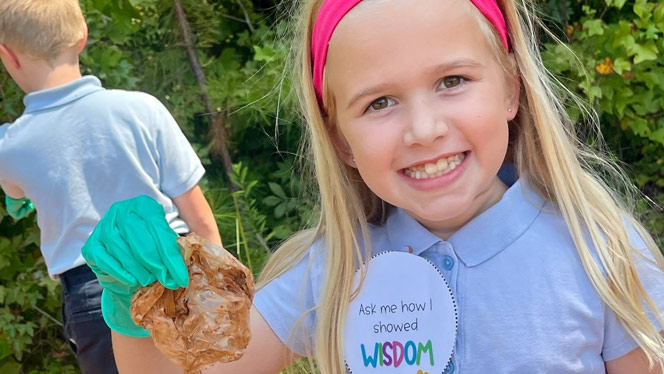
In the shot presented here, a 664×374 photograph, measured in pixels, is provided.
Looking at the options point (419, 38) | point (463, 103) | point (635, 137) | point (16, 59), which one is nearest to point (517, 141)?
point (463, 103)

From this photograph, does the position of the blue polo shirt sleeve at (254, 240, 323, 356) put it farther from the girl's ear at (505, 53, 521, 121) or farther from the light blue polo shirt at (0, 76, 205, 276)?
the light blue polo shirt at (0, 76, 205, 276)

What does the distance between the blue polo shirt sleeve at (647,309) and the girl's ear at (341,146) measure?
0.54 metres

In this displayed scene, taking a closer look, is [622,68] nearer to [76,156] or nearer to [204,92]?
[204,92]

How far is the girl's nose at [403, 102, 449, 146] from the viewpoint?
1.41 meters

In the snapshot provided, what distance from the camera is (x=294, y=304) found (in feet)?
5.44

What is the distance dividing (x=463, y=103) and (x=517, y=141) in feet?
0.81

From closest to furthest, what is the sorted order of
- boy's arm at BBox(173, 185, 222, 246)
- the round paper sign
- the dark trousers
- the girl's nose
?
the girl's nose
the round paper sign
the dark trousers
boy's arm at BBox(173, 185, 222, 246)

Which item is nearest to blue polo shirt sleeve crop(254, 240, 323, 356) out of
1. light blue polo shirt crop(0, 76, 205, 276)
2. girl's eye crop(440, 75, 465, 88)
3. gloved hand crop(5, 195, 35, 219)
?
girl's eye crop(440, 75, 465, 88)

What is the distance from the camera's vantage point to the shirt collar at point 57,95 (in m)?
2.72

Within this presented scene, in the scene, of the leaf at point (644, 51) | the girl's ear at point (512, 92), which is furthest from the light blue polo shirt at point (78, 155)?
the leaf at point (644, 51)

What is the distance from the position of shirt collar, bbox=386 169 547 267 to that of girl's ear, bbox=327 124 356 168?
7.3 inches

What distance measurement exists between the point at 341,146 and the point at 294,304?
1.04ft

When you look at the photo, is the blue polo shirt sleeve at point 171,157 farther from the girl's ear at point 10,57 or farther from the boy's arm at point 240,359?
the boy's arm at point 240,359

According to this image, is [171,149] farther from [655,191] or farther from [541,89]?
[655,191]
